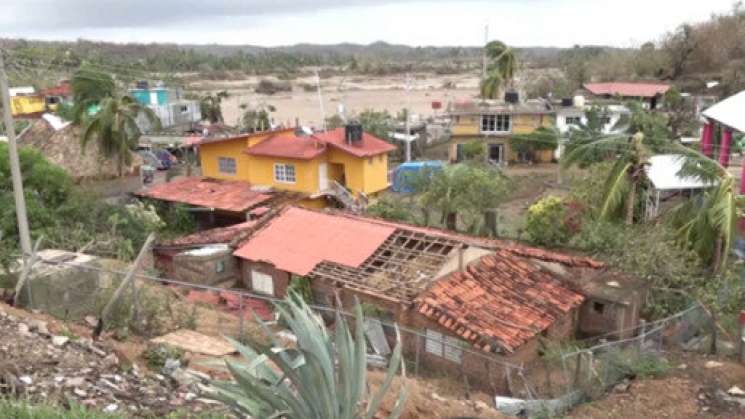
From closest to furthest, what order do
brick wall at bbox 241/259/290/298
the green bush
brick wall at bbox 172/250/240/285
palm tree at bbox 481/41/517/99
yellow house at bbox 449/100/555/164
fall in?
brick wall at bbox 241/259/290/298 < brick wall at bbox 172/250/240/285 < the green bush < yellow house at bbox 449/100/555/164 < palm tree at bbox 481/41/517/99

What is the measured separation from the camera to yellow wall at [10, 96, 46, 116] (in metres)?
57.3

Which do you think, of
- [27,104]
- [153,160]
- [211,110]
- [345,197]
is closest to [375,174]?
[345,197]

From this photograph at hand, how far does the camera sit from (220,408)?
294 inches

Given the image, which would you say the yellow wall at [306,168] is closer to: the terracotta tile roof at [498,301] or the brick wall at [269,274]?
the brick wall at [269,274]

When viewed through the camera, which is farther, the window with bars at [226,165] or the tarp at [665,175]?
the window with bars at [226,165]

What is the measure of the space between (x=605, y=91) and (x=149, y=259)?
48.2 metres

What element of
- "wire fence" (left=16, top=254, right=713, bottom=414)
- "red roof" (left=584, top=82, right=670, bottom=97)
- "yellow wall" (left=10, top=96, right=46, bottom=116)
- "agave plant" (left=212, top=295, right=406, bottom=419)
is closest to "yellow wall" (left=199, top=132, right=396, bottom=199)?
"wire fence" (left=16, top=254, right=713, bottom=414)

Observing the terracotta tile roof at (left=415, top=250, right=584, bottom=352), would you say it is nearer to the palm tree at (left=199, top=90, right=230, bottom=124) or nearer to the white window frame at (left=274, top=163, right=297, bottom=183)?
the white window frame at (left=274, top=163, right=297, bottom=183)

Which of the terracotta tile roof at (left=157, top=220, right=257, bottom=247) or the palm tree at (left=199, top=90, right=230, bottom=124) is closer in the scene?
the terracotta tile roof at (left=157, top=220, right=257, bottom=247)

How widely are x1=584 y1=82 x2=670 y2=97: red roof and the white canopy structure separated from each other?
1455 inches

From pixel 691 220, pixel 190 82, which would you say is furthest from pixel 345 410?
pixel 190 82

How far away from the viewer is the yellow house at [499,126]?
43.3 m

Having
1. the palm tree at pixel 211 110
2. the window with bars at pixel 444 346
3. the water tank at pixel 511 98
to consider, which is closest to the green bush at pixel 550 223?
the window with bars at pixel 444 346

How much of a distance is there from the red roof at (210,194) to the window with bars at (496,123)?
61.1 feet
